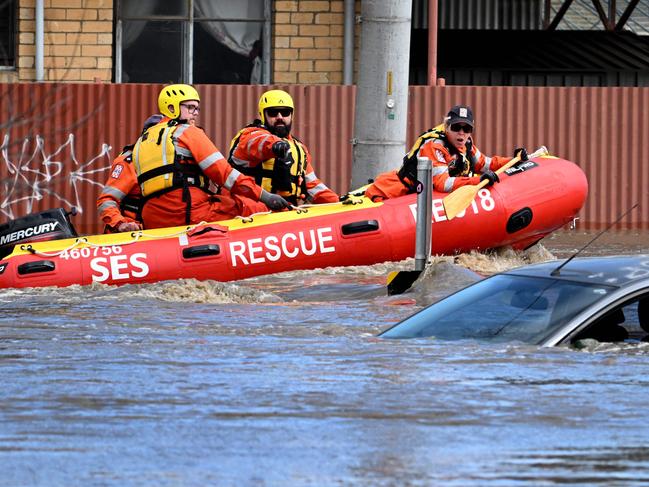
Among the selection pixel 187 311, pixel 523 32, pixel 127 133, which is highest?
pixel 523 32

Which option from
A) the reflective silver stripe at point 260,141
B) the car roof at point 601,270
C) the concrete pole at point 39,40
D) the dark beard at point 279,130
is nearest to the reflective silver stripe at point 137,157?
the reflective silver stripe at point 260,141

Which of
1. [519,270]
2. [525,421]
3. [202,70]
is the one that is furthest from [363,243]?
[202,70]

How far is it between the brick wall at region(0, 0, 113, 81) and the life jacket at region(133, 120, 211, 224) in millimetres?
8269

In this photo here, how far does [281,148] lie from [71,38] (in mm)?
8578

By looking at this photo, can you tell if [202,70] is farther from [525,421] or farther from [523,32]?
[525,421]

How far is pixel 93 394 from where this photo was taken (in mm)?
7293

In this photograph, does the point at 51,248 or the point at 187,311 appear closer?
the point at 187,311

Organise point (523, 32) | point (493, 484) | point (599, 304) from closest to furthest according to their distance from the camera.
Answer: point (493, 484) → point (599, 304) → point (523, 32)

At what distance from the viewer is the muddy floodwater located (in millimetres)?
5742

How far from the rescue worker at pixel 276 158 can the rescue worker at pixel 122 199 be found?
954 mm

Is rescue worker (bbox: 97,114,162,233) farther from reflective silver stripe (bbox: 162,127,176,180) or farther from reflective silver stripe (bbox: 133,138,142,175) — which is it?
reflective silver stripe (bbox: 162,127,176,180)

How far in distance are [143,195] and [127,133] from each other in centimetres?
538

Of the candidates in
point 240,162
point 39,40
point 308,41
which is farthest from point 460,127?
point 39,40

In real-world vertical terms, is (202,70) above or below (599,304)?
above
